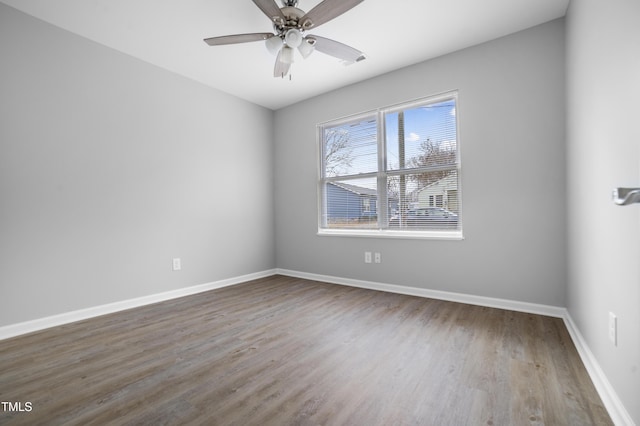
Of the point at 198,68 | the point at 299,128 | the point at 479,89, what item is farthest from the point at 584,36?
the point at 198,68

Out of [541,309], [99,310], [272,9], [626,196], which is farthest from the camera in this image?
[99,310]

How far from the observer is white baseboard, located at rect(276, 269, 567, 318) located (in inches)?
101

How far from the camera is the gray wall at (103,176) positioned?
7.78 feet

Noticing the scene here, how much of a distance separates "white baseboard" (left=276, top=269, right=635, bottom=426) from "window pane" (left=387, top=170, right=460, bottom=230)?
0.74 m

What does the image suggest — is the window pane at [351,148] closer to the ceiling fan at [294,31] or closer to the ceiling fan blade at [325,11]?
the ceiling fan at [294,31]

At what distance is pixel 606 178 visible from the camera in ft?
4.90

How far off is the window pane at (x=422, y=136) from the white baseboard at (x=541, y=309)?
56.9 inches

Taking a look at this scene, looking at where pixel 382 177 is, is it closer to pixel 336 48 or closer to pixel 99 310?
pixel 336 48

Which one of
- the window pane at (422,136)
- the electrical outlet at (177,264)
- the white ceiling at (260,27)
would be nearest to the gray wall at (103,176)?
the electrical outlet at (177,264)

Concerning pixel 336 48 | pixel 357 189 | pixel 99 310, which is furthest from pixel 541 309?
pixel 99 310

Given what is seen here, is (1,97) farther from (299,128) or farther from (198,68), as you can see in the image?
(299,128)

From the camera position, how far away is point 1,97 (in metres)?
2.30

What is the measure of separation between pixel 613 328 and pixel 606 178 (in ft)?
2.47

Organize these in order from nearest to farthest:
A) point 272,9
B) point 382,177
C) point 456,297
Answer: point 272,9 → point 456,297 → point 382,177
